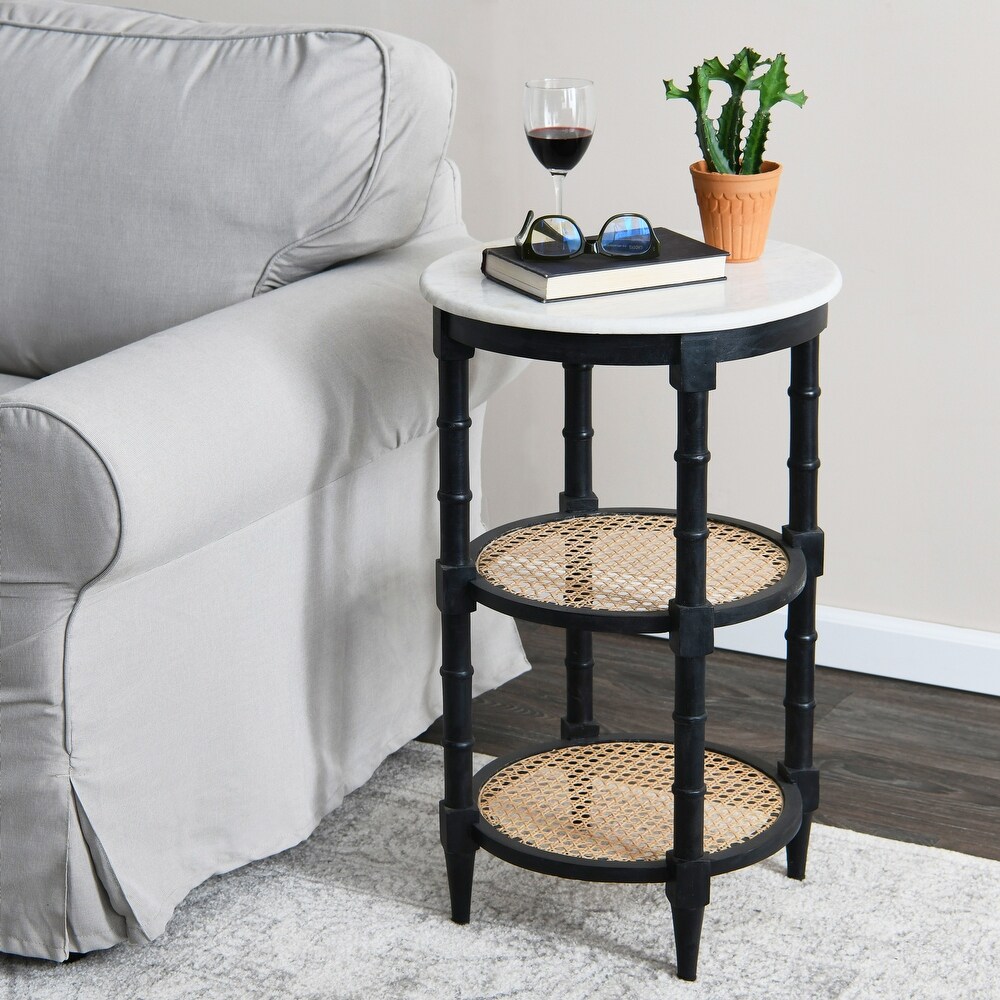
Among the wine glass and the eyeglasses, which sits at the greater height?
the wine glass

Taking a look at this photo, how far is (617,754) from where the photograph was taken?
153cm

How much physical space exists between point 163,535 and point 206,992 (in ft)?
1.49

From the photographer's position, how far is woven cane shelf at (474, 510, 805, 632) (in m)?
1.27

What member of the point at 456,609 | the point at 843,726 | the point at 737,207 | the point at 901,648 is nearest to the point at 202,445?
the point at 456,609

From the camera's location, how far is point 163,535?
121 cm

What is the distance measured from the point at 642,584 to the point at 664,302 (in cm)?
30

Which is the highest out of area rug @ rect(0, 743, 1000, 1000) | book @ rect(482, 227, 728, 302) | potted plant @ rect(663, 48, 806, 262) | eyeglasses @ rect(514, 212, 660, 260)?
potted plant @ rect(663, 48, 806, 262)

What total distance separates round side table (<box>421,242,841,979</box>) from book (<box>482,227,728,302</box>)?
0.05ft

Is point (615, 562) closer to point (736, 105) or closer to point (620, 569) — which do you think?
point (620, 569)

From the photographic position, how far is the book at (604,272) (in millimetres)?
1212

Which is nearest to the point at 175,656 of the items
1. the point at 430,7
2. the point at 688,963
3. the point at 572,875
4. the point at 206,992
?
the point at 206,992

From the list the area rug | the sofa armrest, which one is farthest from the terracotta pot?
the area rug

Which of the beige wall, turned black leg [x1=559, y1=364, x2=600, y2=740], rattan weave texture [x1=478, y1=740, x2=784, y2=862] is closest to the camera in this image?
rattan weave texture [x1=478, y1=740, x2=784, y2=862]

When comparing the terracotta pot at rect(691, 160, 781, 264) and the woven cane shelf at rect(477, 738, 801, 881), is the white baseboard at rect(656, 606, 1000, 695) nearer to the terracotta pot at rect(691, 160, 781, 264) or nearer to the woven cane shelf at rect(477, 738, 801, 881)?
the woven cane shelf at rect(477, 738, 801, 881)
